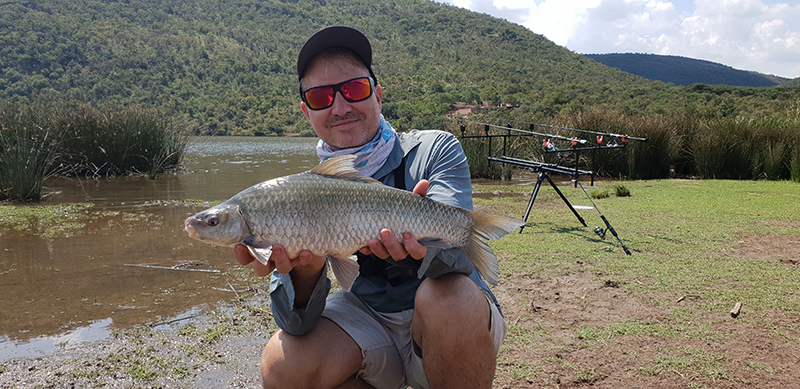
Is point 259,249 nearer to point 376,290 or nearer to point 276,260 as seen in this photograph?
point 276,260

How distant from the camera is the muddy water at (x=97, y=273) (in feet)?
12.8

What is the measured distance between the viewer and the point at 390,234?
79.2 inches

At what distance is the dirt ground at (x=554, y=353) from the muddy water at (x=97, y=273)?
392mm

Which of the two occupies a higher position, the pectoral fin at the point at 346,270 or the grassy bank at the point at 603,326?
the pectoral fin at the point at 346,270

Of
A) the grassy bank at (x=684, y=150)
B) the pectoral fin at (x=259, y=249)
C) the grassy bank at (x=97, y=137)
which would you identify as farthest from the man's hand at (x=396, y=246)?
the grassy bank at (x=684, y=150)

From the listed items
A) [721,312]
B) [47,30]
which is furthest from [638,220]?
[47,30]

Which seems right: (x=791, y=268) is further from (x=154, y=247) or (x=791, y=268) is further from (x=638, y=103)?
(x=638, y=103)

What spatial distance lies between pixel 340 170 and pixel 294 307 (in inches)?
24.8

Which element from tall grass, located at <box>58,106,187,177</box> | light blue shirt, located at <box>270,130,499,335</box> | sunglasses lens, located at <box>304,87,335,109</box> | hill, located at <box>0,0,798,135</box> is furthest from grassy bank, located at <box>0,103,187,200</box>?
light blue shirt, located at <box>270,130,499,335</box>

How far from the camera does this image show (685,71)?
167 metres

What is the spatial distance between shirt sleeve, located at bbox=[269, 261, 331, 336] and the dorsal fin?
431mm

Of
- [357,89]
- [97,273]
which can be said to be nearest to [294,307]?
[357,89]

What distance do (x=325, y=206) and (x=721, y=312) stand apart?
3353 mm

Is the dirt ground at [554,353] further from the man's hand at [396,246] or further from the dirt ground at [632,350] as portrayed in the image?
the man's hand at [396,246]
